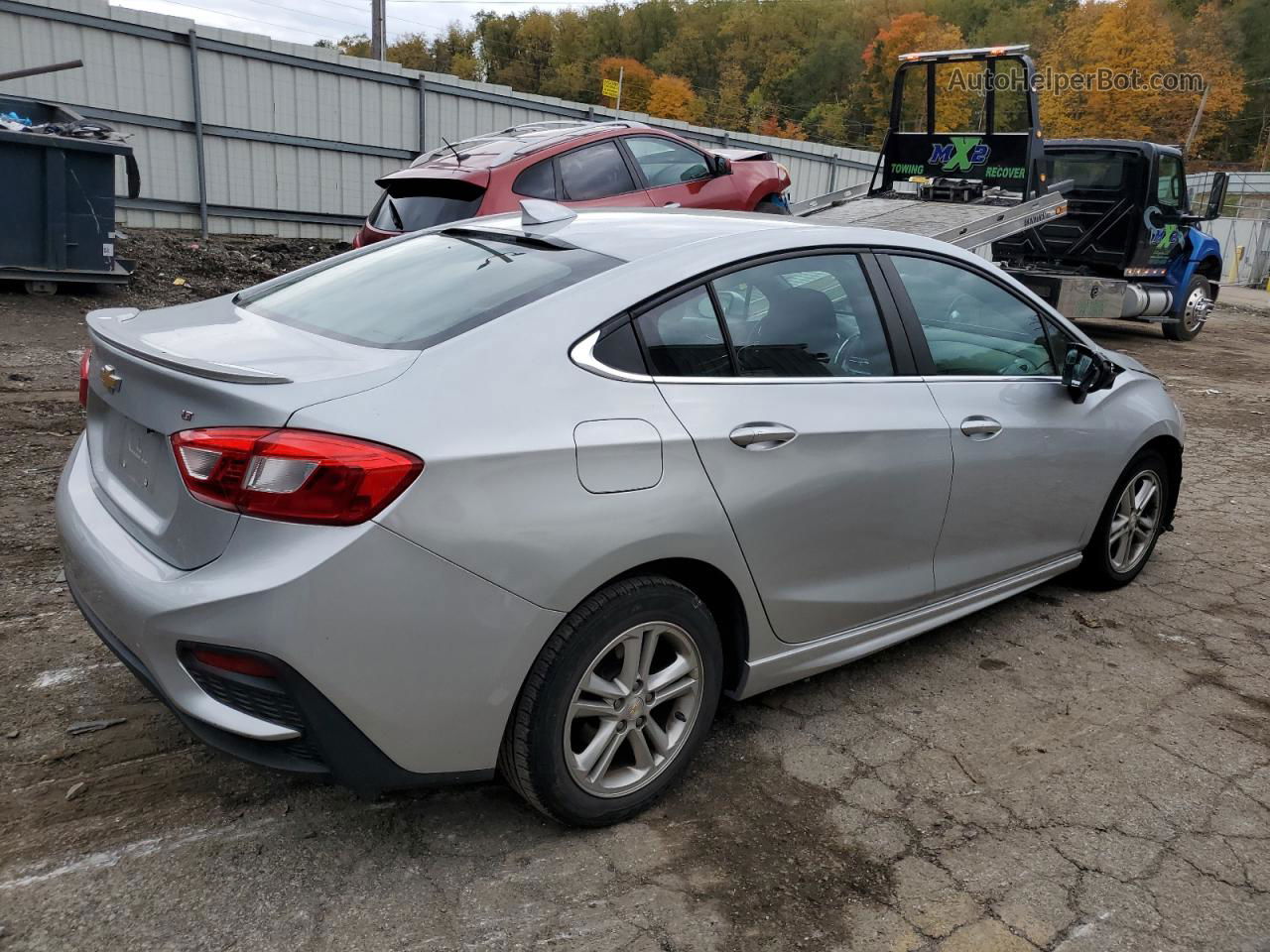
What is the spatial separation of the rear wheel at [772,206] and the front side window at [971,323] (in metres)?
5.64

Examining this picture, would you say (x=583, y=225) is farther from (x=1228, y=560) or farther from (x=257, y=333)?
(x=1228, y=560)

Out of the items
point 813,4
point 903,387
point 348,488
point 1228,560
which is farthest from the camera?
point 813,4

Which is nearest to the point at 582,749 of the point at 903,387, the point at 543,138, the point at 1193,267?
the point at 903,387

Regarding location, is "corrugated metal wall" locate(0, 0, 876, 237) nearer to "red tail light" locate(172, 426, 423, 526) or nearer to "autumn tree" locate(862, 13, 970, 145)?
"red tail light" locate(172, 426, 423, 526)

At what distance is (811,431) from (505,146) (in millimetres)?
6040

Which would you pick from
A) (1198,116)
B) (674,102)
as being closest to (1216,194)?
(1198,116)

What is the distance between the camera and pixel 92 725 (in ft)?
9.75

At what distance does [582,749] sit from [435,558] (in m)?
0.74

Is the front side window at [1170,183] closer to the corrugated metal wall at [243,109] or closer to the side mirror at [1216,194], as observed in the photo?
the side mirror at [1216,194]

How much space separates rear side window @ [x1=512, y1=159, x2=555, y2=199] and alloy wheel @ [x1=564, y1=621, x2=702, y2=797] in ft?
18.2

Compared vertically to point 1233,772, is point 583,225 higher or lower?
higher

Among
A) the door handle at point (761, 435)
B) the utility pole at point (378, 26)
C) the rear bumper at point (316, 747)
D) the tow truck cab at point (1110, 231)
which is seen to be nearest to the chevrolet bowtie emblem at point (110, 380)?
the rear bumper at point (316, 747)

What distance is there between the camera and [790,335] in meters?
3.05

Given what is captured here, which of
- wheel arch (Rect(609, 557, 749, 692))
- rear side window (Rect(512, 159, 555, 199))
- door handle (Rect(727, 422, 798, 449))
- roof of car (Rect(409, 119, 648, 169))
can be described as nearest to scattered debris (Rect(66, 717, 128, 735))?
wheel arch (Rect(609, 557, 749, 692))
